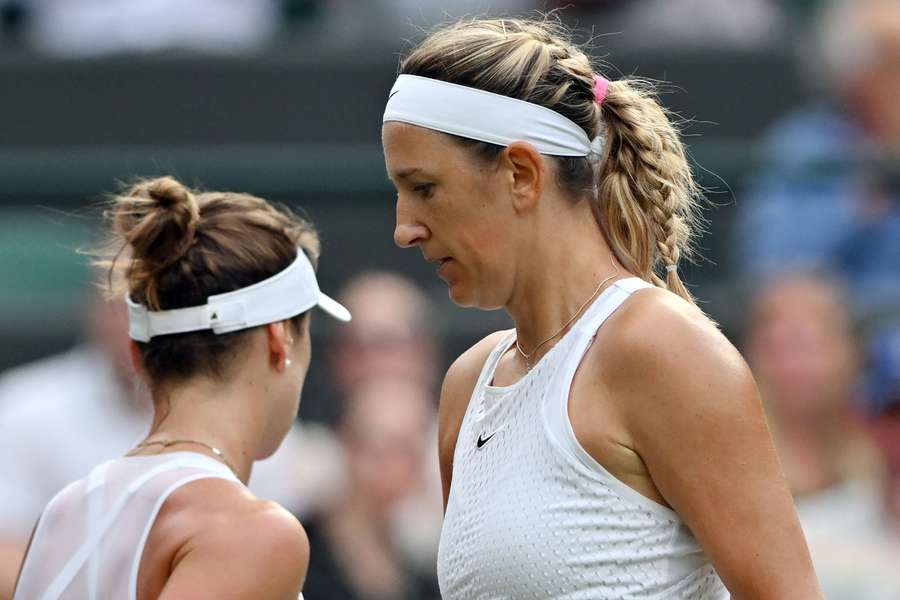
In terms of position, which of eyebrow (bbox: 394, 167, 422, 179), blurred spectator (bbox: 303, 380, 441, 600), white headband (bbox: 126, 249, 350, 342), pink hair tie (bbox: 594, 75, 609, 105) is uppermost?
pink hair tie (bbox: 594, 75, 609, 105)

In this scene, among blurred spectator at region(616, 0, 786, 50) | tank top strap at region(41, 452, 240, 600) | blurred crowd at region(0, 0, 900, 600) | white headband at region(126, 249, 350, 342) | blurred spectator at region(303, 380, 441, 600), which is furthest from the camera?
blurred spectator at region(616, 0, 786, 50)

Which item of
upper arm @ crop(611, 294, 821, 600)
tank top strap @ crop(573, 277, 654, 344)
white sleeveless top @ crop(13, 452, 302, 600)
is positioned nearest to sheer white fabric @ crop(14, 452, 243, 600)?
white sleeveless top @ crop(13, 452, 302, 600)

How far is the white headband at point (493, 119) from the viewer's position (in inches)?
84.7

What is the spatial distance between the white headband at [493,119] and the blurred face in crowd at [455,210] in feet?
0.08

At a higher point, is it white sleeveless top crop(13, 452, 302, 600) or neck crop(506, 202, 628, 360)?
neck crop(506, 202, 628, 360)

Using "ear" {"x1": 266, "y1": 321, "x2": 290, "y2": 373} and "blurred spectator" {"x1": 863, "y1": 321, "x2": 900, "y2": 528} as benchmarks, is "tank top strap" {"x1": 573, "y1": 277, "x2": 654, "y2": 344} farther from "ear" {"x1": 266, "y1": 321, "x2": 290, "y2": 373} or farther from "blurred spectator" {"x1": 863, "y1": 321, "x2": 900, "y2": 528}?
"blurred spectator" {"x1": 863, "y1": 321, "x2": 900, "y2": 528}

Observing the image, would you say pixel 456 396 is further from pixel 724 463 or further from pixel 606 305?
pixel 724 463

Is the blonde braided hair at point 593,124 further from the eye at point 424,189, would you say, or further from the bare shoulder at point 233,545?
the bare shoulder at point 233,545

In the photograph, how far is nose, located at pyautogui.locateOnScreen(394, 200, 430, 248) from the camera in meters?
2.19

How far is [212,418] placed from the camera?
7.97 feet

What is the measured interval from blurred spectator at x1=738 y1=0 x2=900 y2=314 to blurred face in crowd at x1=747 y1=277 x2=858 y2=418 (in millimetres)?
354

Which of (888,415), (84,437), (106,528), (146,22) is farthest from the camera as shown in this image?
(146,22)

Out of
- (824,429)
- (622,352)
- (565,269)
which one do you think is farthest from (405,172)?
(824,429)

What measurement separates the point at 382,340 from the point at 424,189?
2.75 metres
